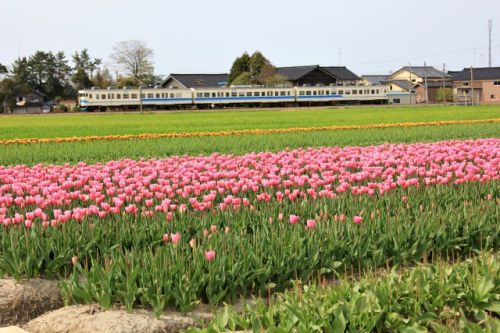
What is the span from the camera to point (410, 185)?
8.80m

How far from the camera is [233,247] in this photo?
5605 millimetres

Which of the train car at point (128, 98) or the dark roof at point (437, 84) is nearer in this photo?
the train car at point (128, 98)

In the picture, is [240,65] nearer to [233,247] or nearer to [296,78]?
[296,78]

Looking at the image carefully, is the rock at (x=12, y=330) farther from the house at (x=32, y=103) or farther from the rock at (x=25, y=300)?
the house at (x=32, y=103)

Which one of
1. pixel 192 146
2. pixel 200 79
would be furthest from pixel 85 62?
pixel 192 146

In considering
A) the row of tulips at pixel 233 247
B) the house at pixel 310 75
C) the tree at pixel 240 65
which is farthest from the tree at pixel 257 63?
the row of tulips at pixel 233 247

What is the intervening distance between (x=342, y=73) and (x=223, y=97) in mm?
30617

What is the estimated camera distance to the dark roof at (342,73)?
10050cm

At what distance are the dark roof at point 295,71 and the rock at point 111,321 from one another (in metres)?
89.3

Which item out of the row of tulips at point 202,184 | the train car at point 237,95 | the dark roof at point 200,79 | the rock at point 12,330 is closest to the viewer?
the rock at point 12,330

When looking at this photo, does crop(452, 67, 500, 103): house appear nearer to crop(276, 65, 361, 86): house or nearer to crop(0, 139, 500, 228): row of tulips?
crop(276, 65, 361, 86): house

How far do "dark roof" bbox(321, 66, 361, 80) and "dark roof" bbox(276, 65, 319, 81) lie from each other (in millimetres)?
5140

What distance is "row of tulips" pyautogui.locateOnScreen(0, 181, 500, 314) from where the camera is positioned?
5180 millimetres

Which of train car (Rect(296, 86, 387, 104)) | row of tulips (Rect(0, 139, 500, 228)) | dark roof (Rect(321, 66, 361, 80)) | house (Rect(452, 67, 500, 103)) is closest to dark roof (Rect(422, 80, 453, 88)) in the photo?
house (Rect(452, 67, 500, 103))
